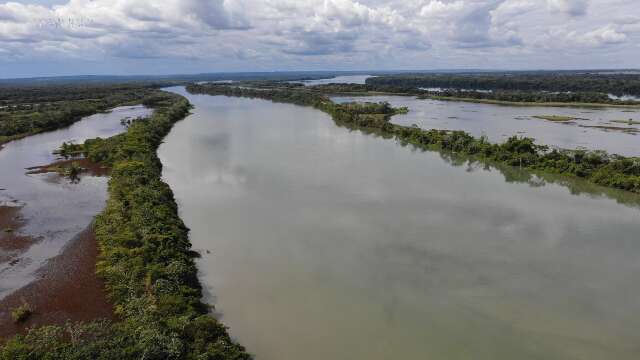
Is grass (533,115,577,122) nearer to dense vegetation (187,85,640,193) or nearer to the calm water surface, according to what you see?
the calm water surface

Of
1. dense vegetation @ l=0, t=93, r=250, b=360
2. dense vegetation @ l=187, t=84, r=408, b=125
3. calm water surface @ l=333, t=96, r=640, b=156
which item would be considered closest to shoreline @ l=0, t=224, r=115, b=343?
dense vegetation @ l=0, t=93, r=250, b=360

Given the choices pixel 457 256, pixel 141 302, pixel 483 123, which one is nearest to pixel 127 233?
pixel 141 302

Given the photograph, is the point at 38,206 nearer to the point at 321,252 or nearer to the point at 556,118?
the point at 321,252

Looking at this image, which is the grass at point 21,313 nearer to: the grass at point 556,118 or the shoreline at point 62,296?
the shoreline at point 62,296

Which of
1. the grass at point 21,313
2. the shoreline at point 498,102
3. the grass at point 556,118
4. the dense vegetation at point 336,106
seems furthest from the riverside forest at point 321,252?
the shoreline at point 498,102

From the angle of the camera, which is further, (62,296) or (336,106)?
(336,106)

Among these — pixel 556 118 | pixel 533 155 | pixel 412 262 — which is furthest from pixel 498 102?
pixel 412 262

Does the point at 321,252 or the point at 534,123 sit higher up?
the point at 534,123
